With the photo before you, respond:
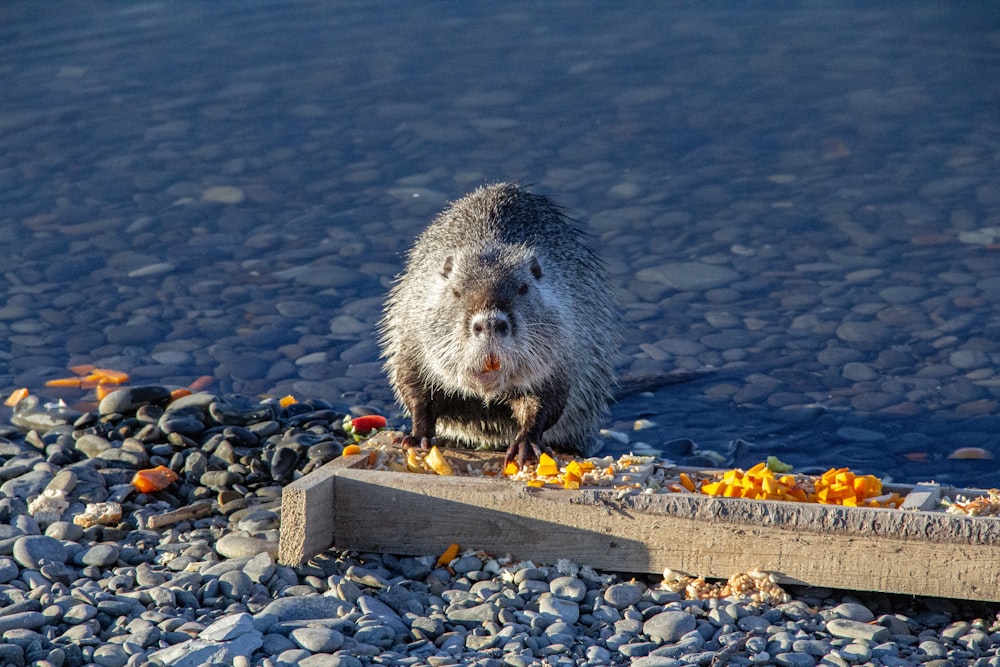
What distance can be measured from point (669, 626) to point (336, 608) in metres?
1.13

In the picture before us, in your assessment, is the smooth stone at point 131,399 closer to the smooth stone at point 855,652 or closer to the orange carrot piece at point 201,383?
the orange carrot piece at point 201,383

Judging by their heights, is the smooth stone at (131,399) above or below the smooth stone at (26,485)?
above

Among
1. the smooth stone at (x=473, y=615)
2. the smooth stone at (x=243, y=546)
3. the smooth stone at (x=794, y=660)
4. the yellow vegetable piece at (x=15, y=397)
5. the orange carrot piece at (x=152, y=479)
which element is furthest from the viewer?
the yellow vegetable piece at (x=15, y=397)

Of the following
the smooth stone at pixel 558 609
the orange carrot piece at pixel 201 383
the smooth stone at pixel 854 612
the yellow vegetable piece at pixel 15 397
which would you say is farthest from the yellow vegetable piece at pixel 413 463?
the yellow vegetable piece at pixel 15 397

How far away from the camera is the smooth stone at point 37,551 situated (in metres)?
4.77

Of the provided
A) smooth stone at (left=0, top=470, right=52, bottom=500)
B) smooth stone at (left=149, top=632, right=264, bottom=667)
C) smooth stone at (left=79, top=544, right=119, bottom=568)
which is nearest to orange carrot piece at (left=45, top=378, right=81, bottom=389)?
smooth stone at (left=0, top=470, right=52, bottom=500)

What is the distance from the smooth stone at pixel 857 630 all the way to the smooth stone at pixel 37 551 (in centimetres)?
284

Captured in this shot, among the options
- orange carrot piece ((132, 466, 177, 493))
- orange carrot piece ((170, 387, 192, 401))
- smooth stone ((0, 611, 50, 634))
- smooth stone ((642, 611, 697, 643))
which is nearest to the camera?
smooth stone ((0, 611, 50, 634))

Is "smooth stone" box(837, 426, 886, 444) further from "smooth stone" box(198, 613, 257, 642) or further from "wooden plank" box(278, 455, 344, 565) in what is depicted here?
"smooth stone" box(198, 613, 257, 642)

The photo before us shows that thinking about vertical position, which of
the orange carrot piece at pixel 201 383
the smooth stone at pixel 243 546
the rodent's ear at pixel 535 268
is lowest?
the orange carrot piece at pixel 201 383

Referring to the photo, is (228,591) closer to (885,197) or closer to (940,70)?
(885,197)

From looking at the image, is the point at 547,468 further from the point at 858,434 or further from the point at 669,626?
the point at 858,434

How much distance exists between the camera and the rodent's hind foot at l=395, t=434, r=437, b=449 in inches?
223

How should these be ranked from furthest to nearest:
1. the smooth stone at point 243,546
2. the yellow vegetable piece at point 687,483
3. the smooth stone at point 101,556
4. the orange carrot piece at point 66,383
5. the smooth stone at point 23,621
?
the orange carrot piece at point 66,383
the yellow vegetable piece at point 687,483
the smooth stone at point 243,546
the smooth stone at point 101,556
the smooth stone at point 23,621
